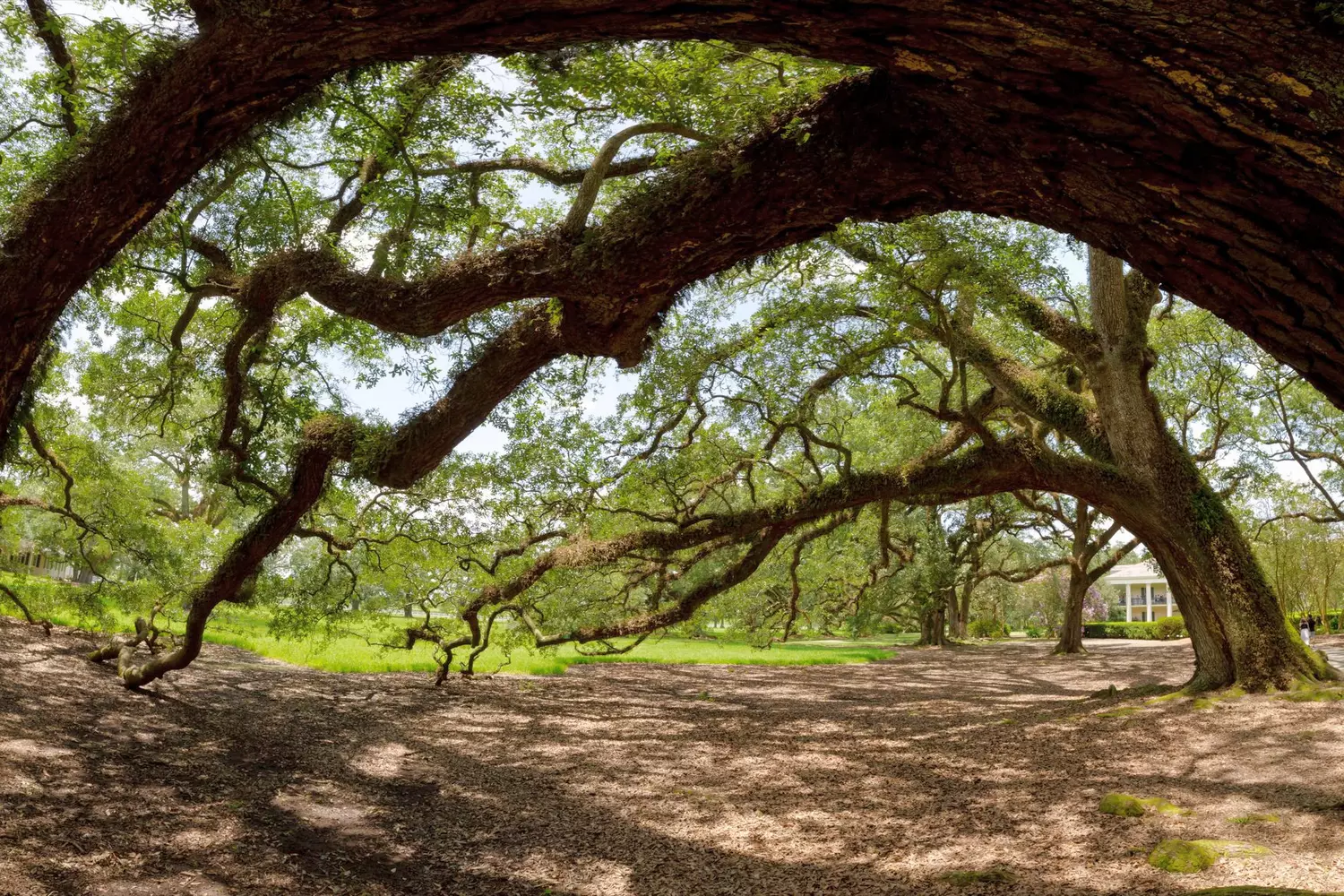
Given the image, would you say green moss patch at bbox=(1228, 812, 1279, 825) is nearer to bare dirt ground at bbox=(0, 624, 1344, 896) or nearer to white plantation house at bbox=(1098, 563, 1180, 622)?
bare dirt ground at bbox=(0, 624, 1344, 896)

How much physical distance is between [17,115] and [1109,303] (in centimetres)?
1221

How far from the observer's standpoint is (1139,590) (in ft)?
255

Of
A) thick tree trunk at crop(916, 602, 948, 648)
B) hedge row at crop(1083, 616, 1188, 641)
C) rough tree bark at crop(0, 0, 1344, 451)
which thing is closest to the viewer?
rough tree bark at crop(0, 0, 1344, 451)

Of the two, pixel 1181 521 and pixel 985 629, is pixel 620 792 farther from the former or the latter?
pixel 985 629

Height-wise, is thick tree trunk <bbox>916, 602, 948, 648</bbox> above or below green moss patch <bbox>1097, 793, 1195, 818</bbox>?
below

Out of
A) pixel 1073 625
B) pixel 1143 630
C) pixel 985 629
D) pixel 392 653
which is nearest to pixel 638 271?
pixel 392 653

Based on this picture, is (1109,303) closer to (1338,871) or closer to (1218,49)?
(1338,871)

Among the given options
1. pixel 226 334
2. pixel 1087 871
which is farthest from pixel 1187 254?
pixel 226 334

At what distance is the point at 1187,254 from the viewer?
210cm

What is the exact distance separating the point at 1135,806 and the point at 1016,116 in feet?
14.4

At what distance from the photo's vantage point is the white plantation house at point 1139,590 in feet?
218

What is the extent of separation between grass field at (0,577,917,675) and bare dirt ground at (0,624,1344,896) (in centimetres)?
232

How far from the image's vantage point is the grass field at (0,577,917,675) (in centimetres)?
1344

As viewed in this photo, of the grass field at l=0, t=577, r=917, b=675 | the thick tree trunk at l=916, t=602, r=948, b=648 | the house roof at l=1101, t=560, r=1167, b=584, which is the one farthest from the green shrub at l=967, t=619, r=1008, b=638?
the house roof at l=1101, t=560, r=1167, b=584
